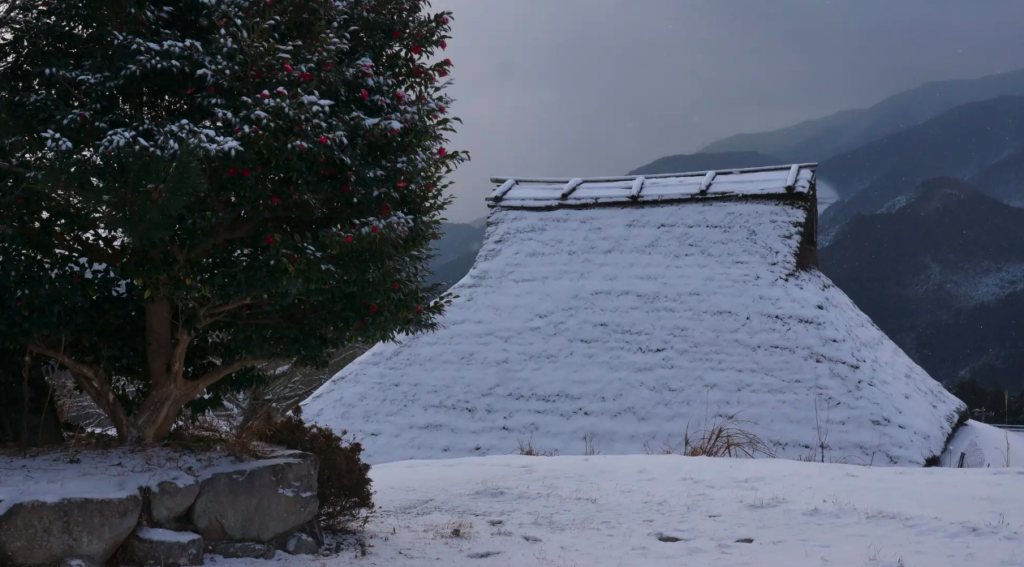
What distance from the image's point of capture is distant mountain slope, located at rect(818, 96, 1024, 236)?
70.9 m

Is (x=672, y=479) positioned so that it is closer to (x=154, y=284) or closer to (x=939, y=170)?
(x=154, y=284)

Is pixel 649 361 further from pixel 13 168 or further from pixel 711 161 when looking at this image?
pixel 711 161

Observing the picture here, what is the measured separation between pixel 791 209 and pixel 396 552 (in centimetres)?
1099

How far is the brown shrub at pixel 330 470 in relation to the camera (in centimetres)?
602

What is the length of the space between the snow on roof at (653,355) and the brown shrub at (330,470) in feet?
16.2

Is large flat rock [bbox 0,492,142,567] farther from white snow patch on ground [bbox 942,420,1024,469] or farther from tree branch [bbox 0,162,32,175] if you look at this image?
white snow patch on ground [bbox 942,420,1024,469]

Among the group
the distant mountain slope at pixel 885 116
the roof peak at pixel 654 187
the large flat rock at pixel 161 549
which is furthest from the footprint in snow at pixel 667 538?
the distant mountain slope at pixel 885 116

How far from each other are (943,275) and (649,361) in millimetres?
39825

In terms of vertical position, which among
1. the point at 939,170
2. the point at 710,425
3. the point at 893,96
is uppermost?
the point at 893,96

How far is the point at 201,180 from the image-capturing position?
428 centimetres

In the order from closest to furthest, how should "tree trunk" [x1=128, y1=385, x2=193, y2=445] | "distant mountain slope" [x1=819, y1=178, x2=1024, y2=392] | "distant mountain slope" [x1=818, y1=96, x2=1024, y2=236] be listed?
"tree trunk" [x1=128, y1=385, x2=193, y2=445], "distant mountain slope" [x1=819, y1=178, x2=1024, y2=392], "distant mountain slope" [x1=818, y1=96, x2=1024, y2=236]

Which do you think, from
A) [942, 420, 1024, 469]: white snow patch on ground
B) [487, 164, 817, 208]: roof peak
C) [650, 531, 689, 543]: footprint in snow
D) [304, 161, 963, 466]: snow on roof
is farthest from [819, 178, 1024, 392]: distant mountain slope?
[650, 531, 689, 543]: footprint in snow

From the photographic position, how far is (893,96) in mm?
128625

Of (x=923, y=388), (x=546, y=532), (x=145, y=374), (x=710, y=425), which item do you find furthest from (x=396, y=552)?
(x=923, y=388)
